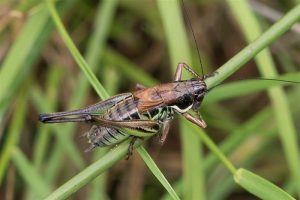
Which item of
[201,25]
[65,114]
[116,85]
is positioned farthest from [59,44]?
[65,114]

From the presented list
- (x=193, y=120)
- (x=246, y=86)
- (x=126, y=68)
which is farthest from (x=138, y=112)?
(x=126, y=68)

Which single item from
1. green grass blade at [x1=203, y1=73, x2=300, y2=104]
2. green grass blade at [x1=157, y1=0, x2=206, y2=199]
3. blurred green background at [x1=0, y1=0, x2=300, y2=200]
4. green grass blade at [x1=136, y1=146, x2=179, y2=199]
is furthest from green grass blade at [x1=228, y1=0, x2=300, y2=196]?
green grass blade at [x1=136, y1=146, x2=179, y2=199]

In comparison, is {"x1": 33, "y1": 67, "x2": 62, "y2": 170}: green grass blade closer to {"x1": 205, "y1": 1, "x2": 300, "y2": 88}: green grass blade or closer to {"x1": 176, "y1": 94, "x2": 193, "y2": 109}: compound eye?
{"x1": 176, "y1": 94, "x2": 193, "y2": 109}: compound eye

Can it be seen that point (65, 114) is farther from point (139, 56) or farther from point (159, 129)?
point (139, 56)

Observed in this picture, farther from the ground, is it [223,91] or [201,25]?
[201,25]

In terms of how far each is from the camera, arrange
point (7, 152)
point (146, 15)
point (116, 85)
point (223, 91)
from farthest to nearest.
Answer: point (146, 15), point (116, 85), point (7, 152), point (223, 91)

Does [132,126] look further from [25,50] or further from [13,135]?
[13,135]

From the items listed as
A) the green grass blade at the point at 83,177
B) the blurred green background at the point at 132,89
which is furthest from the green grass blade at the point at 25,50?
the green grass blade at the point at 83,177
